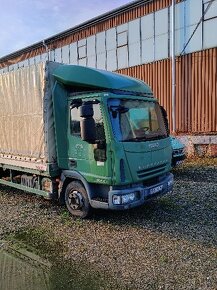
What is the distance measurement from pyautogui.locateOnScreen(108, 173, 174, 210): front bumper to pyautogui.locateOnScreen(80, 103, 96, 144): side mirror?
1092mm

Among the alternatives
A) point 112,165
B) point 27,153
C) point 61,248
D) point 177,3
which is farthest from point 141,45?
point 61,248

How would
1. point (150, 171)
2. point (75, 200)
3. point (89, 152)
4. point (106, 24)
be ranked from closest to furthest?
point (89, 152) → point (150, 171) → point (75, 200) → point (106, 24)

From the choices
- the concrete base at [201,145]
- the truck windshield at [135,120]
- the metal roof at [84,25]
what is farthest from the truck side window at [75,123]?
the metal roof at [84,25]

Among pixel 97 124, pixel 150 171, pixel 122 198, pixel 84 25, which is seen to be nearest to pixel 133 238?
pixel 122 198

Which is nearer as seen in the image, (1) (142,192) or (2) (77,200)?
(1) (142,192)

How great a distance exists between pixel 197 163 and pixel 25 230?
9707 mm

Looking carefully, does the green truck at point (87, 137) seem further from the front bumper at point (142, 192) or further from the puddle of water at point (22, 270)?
the puddle of water at point (22, 270)

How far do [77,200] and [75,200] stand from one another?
7cm

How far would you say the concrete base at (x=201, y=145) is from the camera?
626 inches

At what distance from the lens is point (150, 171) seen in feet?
22.5

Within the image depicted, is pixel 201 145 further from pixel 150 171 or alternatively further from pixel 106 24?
pixel 150 171

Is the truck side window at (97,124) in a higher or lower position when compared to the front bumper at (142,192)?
higher

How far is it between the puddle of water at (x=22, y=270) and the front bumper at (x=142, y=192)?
1.66 metres

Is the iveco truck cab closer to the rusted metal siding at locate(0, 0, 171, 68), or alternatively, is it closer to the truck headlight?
the truck headlight
